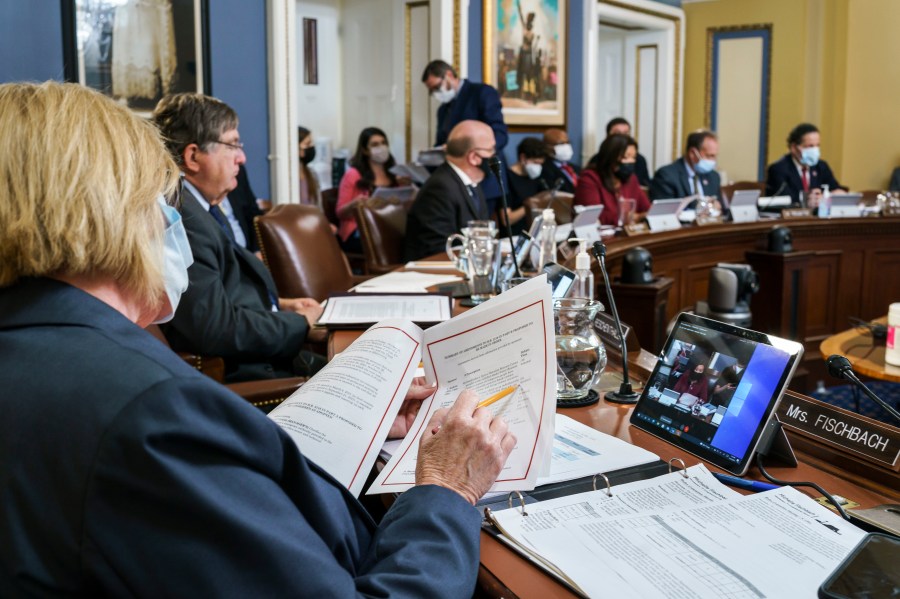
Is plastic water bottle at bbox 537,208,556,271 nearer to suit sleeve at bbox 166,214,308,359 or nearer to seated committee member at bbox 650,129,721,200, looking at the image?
suit sleeve at bbox 166,214,308,359

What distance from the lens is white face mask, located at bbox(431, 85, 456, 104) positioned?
20.1ft

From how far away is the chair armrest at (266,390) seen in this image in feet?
6.60

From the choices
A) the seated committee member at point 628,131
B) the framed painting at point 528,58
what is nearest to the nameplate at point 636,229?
the framed painting at point 528,58

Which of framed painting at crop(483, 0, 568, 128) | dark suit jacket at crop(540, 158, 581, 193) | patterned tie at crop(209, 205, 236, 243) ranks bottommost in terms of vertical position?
patterned tie at crop(209, 205, 236, 243)

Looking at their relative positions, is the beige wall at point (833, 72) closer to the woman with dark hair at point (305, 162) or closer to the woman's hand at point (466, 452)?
the woman with dark hair at point (305, 162)

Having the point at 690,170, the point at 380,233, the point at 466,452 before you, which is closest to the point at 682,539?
the point at 466,452

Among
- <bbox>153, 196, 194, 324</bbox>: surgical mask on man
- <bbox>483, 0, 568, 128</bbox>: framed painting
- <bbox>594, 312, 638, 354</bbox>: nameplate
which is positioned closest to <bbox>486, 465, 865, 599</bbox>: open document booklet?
<bbox>153, 196, 194, 324</bbox>: surgical mask on man

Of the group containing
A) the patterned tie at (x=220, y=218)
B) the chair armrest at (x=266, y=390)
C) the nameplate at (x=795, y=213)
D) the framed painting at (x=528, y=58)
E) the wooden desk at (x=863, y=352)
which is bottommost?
the wooden desk at (x=863, y=352)

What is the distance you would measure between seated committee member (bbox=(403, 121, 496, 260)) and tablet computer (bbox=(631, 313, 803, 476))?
2.76 m

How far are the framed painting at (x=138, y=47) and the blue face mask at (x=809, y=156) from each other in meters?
4.40

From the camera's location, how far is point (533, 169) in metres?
6.67

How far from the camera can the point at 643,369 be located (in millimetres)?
1720

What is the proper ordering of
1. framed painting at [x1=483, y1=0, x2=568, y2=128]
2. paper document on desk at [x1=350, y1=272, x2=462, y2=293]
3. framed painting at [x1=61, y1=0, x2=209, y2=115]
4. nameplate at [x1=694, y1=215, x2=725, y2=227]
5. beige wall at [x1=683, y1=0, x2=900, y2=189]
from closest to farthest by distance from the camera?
paper document on desk at [x1=350, y1=272, x2=462, y2=293]
framed painting at [x1=61, y1=0, x2=209, y2=115]
nameplate at [x1=694, y1=215, x2=725, y2=227]
framed painting at [x1=483, y1=0, x2=568, y2=128]
beige wall at [x1=683, y1=0, x2=900, y2=189]

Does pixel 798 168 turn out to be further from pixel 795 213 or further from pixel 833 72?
pixel 833 72
